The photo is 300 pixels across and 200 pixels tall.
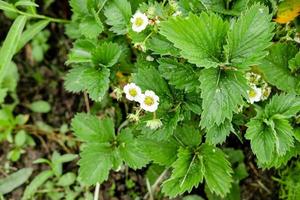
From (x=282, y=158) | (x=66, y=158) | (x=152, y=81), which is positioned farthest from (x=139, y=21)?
(x=66, y=158)

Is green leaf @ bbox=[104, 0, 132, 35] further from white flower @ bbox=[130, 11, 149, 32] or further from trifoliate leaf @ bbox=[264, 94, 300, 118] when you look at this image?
trifoliate leaf @ bbox=[264, 94, 300, 118]

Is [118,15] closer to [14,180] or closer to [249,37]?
[249,37]

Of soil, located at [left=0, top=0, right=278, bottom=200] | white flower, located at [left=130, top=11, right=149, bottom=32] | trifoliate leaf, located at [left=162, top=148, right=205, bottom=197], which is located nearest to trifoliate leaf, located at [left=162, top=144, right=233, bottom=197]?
trifoliate leaf, located at [left=162, top=148, right=205, bottom=197]

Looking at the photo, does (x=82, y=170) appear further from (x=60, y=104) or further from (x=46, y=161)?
(x=60, y=104)

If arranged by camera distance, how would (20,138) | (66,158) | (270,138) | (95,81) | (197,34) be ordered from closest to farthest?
(197,34) < (270,138) < (95,81) < (66,158) < (20,138)

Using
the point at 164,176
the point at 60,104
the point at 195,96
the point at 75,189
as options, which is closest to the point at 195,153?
the point at 195,96

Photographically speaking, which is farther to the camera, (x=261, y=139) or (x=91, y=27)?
(x=91, y=27)
